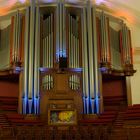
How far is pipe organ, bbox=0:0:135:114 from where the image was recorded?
36.0 feet

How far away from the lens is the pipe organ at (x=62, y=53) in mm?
10977

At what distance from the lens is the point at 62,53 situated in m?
11.2

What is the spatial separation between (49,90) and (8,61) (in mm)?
1662

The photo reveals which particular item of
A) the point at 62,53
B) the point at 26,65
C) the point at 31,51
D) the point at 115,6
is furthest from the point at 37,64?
the point at 115,6

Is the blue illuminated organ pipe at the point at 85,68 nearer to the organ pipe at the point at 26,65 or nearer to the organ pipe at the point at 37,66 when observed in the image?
the organ pipe at the point at 37,66

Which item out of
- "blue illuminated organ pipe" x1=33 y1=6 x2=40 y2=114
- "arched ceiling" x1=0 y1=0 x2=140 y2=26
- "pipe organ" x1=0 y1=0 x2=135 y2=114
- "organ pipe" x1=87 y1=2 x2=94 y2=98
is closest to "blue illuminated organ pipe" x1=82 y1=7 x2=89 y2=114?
"pipe organ" x1=0 y1=0 x2=135 y2=114

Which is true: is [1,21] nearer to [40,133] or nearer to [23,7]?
[23,7]

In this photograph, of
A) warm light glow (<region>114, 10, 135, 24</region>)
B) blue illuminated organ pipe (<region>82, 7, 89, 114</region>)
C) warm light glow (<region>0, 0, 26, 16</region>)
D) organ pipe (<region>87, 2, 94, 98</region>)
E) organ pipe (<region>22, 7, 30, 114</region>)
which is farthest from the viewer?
warm light glow (<region>114, 10, 135, 24</region>)

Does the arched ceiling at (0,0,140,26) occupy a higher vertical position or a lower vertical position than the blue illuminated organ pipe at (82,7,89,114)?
higher

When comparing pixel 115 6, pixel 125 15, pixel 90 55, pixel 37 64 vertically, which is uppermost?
pixel 115 6

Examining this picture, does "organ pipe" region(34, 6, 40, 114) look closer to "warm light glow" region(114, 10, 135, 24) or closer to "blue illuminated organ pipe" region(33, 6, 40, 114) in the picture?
"blue illuminated organ pipe" region(33, 6, 40, 114)

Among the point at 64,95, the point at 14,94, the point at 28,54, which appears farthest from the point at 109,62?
the point at 14,94

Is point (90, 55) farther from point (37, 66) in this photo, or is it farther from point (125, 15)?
point (125, 15)

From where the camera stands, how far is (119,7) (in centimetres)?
1248
